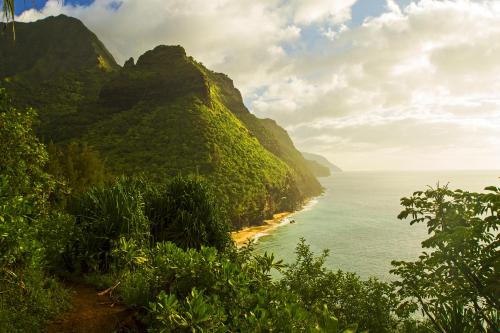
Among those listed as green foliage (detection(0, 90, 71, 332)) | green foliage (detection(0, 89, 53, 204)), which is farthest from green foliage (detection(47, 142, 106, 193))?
green foliage (detection(0, 90, 71, 332))

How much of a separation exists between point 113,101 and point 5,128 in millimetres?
68877

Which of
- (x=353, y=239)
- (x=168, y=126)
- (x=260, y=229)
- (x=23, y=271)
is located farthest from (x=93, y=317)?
→ (x=168, y=126)

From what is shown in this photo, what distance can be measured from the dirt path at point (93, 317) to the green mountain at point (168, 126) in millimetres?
37314

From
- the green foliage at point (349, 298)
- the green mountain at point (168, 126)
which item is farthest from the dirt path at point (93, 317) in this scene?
the green mountain at point (168, 126)

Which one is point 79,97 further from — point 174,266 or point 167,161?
point 174,266

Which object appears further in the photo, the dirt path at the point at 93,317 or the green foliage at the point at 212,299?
the dirt path at the point at 93,317

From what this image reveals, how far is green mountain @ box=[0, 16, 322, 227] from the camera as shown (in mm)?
50688

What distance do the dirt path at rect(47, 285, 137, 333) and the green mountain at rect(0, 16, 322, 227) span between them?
37314 mm

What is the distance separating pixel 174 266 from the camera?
4.16 meters

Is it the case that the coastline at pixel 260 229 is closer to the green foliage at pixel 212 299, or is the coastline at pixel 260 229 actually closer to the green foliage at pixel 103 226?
the green foliage at pixel 103 226

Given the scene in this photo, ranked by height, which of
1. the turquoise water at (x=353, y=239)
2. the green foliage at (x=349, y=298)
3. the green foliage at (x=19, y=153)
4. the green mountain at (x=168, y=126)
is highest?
the green mountain at (x=168, y=126)

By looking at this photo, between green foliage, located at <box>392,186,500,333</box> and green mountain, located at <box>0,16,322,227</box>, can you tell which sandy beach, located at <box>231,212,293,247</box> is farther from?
green foliage, located at <box>392,186,500,333</box>

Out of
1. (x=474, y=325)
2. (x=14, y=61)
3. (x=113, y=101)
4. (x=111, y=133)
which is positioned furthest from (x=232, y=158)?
(x=14, y=61)

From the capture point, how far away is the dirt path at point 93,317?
14.5 ft
